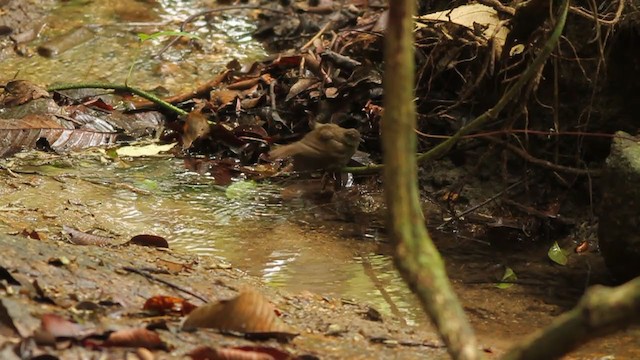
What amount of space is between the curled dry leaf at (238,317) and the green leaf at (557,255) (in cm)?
165

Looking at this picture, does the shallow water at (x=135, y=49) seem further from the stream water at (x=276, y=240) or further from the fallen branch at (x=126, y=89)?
the stream water at (x=276, y=240)

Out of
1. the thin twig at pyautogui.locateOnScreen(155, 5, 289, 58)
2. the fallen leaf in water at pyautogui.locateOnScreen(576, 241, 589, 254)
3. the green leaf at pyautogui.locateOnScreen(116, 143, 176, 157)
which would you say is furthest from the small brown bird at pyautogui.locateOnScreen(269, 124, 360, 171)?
the thin twig at pyautogui.locateOnScreen(155, 5, 289, 58)

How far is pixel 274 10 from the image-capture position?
19.9 feet

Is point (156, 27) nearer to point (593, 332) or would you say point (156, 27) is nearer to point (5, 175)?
point (5, 175)

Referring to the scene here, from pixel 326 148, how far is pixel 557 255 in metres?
1.07

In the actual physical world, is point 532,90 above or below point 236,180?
above

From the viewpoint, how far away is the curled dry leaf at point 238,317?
6.13ft

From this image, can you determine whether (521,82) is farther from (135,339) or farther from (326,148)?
(135,339)

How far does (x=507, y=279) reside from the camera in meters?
3.08

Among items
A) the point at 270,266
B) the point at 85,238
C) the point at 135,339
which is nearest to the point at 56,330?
the point at 135,339

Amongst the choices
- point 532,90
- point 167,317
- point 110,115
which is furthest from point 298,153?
point 167,317

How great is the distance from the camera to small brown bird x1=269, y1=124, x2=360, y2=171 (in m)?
3.66

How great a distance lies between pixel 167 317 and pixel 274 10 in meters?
4.37

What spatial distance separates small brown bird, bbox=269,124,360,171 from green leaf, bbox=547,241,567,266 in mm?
930
